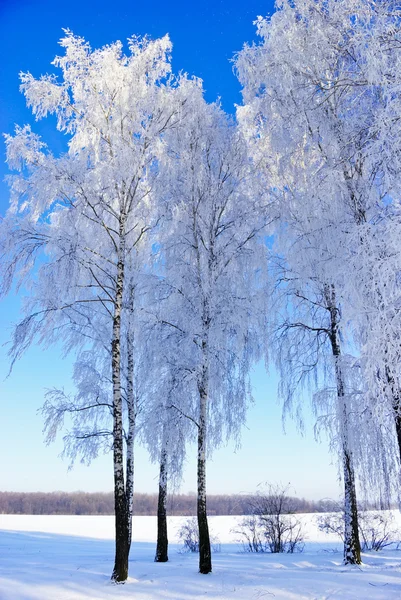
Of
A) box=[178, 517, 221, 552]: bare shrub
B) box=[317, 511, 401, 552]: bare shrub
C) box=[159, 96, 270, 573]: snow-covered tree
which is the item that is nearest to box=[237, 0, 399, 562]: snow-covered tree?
box=[159, 96, 270, 573]: snow-covered tree

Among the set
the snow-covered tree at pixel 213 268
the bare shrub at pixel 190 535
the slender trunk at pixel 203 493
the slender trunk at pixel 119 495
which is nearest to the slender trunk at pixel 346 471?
the snow-covered tree at pixel 213 268

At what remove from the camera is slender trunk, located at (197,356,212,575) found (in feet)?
28.4

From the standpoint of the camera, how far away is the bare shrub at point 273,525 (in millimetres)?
17219

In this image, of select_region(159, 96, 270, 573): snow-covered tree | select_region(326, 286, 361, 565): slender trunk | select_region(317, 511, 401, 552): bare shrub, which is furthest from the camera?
select_region(317, 511, 401, 552): bare shrub

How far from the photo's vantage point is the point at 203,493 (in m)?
8.91

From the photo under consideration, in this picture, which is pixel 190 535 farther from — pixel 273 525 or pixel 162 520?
pixel 162 520

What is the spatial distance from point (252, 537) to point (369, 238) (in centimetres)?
1581

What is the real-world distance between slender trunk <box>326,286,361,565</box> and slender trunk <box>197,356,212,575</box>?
278 centimetres

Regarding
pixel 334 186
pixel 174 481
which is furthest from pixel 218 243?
pixel 174 481

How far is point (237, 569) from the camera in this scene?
923 cm

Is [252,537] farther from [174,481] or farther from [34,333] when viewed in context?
[34,333]

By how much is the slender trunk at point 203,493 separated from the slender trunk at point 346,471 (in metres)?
2.78

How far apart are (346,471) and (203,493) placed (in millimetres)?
3172

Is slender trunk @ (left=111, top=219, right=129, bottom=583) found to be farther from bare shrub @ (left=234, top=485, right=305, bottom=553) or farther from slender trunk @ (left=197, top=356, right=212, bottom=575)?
bare shrub @ (left=234, top=485, right=305, bottom=553)
